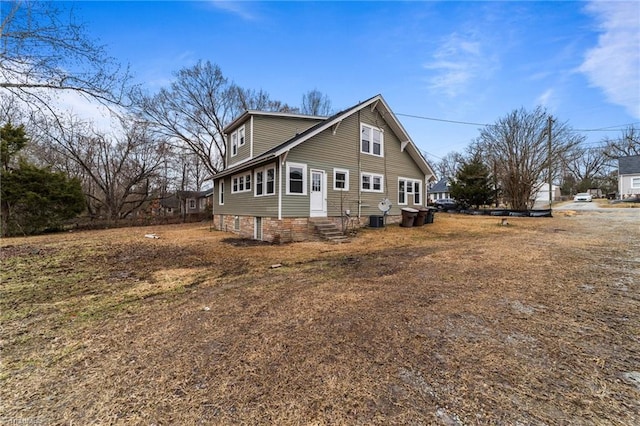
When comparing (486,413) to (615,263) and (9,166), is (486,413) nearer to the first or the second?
(615,263)

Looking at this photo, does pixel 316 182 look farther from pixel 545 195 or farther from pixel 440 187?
pixel 545 195

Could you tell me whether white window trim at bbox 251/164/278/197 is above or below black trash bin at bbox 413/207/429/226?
above

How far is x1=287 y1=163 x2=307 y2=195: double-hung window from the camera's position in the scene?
1091cm

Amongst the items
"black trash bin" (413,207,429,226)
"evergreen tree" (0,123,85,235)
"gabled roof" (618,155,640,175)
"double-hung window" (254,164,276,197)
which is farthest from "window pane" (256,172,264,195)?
"gabled roof" (618,155,640,175)

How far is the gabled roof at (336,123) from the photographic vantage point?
34.9ft

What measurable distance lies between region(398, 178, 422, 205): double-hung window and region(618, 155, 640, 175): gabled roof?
32227 millimetres

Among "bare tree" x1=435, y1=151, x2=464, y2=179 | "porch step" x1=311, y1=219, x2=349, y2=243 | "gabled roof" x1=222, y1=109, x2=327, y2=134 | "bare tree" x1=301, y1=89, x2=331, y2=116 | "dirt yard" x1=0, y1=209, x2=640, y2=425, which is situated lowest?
"dirt yard" x1=0, y1=209, x2=640, y2=425

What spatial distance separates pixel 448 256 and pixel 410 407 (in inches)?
234

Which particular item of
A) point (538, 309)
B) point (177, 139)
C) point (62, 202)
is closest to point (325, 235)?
point (538, 309)

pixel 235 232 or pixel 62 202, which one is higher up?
pixel 62 202

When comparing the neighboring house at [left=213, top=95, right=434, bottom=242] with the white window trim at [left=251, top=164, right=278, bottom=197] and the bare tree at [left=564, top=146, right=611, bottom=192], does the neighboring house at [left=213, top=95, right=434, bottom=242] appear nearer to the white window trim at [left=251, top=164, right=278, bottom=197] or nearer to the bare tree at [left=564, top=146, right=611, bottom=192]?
the white window trim at [left=251, top=164, right=278, bottom=197]

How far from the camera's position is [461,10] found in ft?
33.5

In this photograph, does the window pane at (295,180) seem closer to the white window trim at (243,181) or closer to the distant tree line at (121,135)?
the white window trim at (243,181)

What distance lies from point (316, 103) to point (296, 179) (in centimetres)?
2357
